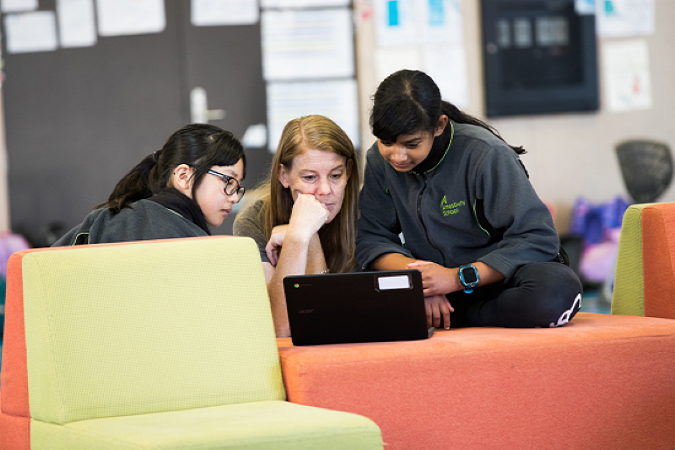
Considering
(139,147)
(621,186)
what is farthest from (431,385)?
(621,186)

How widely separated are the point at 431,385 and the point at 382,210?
0.82 metres

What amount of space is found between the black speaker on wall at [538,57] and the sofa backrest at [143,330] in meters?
3.55

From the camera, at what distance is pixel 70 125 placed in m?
4.60

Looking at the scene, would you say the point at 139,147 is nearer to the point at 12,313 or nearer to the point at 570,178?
the point at 570,178

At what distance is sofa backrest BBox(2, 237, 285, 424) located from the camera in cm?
139

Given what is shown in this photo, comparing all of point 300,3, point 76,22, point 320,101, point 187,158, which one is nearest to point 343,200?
point 187,158

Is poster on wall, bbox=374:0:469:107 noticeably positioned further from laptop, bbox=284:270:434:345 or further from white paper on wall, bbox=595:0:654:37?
laptop, bbox=284:270:434:345

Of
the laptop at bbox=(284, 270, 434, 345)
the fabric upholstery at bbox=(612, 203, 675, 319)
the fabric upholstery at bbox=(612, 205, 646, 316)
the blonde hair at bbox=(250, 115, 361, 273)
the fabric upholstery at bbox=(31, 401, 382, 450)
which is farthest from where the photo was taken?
the blonde hair at bbox=(250, 115, 361, 273)

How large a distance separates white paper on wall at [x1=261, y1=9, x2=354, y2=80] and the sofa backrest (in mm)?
3247

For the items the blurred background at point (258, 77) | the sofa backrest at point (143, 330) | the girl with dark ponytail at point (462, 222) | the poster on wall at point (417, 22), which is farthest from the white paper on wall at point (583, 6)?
the sofa backrest at point (143, 330)

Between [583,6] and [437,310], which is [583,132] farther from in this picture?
[437,310]

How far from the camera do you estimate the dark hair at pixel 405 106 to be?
6.24ft

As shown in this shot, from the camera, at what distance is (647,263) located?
2.03 meters

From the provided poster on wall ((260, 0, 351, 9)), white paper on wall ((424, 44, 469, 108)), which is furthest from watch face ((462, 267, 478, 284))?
poster on wall ((260, 0, 351, 9))
